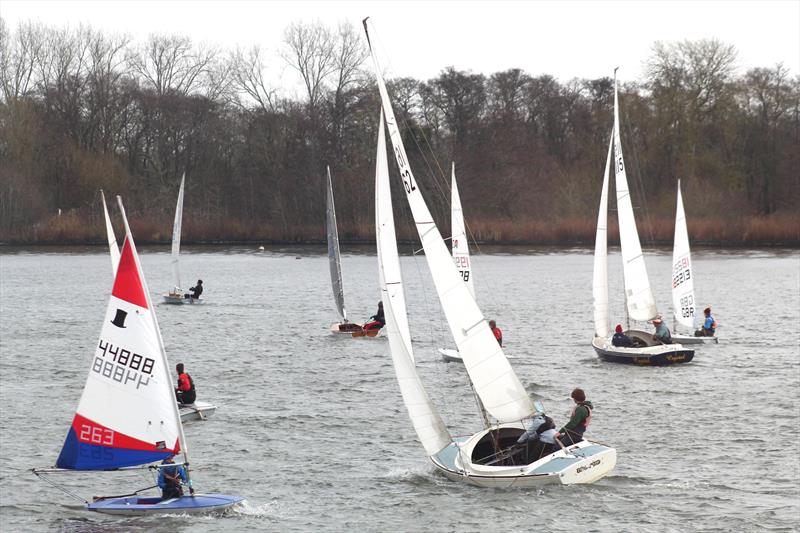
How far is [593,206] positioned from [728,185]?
11.8m

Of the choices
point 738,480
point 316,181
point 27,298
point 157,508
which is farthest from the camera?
point 316,181

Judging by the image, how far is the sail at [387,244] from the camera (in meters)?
20.8

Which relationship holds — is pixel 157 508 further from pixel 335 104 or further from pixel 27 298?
pixel 335 104

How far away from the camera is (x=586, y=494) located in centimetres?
2025

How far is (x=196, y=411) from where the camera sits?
2653cm

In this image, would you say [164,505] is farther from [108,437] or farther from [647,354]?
[647,354]

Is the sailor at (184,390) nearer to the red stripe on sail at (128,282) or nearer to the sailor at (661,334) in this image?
the red stripe on sail at (128,282)

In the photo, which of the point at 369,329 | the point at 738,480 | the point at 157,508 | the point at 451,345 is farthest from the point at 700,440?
the point at 369,329

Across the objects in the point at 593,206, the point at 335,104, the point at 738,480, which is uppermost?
the point at 335,104

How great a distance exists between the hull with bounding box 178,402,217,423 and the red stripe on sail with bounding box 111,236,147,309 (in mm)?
9076

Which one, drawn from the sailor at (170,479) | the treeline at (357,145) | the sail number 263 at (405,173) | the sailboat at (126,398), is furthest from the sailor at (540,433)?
the treeline at (357,145)

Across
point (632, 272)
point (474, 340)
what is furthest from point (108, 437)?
point (632, 272)

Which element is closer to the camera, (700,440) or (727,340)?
(700,440)

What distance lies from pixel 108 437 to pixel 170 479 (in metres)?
1.42
